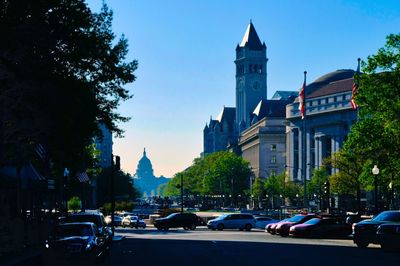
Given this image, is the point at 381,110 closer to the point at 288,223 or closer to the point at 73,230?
the point at 288,223

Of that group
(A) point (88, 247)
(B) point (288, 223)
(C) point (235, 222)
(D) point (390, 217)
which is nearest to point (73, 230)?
(A) point (88, 247)

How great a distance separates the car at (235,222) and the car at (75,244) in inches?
1776

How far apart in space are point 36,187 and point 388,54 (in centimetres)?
2679

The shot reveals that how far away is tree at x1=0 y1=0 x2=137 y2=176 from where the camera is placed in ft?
115

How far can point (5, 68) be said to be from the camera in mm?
34188

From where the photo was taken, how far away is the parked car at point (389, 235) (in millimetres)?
33772

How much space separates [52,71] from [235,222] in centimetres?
3846

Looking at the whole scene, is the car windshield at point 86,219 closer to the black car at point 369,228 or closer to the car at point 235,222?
→ the black car at point 369,228

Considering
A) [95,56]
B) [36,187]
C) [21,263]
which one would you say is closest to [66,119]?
[95,56]

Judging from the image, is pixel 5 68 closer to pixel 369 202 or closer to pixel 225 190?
pixel 369 202

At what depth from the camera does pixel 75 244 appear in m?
25.0

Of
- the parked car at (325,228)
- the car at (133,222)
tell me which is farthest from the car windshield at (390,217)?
the car at (133,222)

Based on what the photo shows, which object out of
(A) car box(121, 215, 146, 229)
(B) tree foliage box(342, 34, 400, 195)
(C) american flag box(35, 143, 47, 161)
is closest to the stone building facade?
(A) car box(121, 215, 146, 229)

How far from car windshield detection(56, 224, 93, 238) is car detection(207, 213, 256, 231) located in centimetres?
4607
